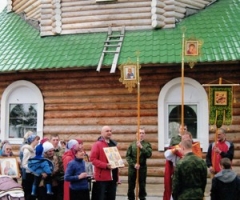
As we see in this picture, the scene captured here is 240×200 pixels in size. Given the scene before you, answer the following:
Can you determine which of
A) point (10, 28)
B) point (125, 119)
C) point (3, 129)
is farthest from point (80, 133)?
point (10, 28)

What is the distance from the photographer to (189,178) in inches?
250

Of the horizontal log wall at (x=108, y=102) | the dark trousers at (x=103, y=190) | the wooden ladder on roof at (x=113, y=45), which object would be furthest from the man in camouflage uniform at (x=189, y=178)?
the horizontal log wall at (x=108, y=102)

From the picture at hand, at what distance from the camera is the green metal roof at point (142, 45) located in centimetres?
1243

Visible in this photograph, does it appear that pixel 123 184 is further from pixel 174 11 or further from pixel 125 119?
pixel 174 11

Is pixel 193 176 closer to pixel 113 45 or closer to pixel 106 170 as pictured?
pixel 106 170

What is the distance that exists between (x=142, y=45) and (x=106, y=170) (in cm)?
536

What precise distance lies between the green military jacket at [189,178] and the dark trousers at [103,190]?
2353mm

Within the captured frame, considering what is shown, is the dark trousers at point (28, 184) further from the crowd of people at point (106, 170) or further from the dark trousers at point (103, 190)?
the dark trousers at point (103, 190)

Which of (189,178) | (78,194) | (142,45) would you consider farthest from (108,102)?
(189,178)

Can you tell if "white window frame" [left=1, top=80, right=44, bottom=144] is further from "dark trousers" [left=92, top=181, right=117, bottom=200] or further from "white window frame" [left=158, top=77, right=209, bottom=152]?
"dark trousers" [left=92, top=181, right=117, bottom=200]

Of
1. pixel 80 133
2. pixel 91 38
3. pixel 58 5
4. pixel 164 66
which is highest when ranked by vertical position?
pixel 58 5

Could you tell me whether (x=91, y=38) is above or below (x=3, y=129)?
above

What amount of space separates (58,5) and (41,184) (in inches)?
298

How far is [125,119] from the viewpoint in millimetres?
13203
